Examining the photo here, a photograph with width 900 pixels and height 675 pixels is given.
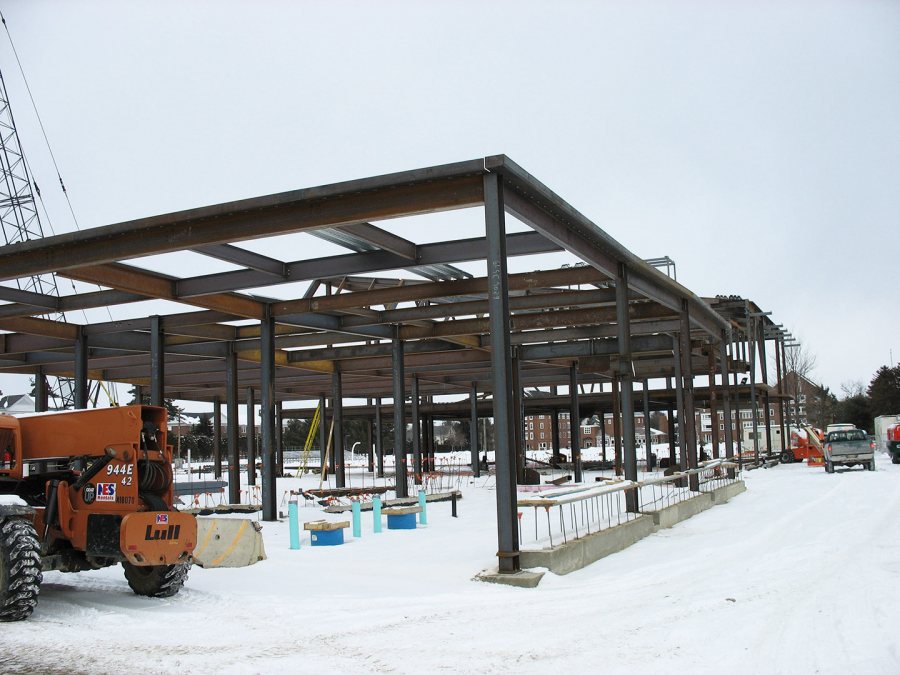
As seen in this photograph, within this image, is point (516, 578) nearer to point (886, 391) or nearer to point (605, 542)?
point (605, 542)

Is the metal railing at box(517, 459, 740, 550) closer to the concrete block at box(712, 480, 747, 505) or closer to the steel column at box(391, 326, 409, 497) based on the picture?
the concrete block at box(712, 480, 747, 505)

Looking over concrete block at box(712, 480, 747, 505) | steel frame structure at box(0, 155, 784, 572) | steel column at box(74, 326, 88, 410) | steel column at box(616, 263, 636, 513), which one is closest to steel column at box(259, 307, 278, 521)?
steel frame structure at box(0, 155, 784, 572)

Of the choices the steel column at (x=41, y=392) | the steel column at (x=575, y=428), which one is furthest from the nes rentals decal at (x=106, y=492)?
the steel column at (x=575, y=428)

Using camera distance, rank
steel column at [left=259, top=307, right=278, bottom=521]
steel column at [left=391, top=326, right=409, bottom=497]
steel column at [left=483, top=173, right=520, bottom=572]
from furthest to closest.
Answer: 1. steel column at [left=391, top=326, right=409, bottom=497]
2. steel column at [left=259, top=307, right=278, bottom=521]
3. steel column at [left=483, top=173, right=520, bottom=572]

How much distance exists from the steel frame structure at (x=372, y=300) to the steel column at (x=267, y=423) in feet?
0.17

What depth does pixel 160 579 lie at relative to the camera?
9766 mm

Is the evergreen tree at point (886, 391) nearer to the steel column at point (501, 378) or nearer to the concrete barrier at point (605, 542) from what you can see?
the concrete barrier at point (605, 542)

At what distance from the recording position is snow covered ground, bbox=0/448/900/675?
6.75 metres

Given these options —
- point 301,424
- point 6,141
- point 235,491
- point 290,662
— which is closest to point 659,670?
point 290,662

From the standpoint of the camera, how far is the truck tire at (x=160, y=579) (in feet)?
32.0

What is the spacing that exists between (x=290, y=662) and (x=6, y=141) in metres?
55.8

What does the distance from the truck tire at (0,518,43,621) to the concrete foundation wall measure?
227 inches

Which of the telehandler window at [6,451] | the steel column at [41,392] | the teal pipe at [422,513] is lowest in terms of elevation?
the teal pipe at [422,513]

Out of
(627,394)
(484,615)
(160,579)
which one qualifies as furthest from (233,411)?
(484,615)
